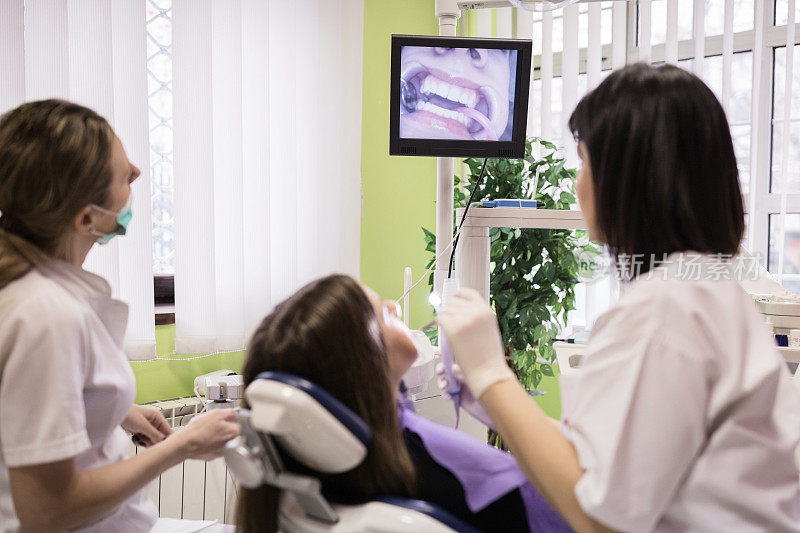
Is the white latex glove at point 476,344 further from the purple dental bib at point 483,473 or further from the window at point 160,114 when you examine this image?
the window at point 160,114

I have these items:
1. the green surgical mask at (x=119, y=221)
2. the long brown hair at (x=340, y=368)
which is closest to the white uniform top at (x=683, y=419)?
the long brown hair at (x=340, y=368)

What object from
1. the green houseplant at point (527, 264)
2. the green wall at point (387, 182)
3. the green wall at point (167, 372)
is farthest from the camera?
the green wall at point (387, 182)

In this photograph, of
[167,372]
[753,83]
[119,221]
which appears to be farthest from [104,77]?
[753,83]

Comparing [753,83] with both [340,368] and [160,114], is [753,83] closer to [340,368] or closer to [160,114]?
[160,114]

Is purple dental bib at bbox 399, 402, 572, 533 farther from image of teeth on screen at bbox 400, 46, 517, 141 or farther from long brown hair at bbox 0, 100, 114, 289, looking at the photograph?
image of teeth on screen at bbox 400, 46, 517, 141

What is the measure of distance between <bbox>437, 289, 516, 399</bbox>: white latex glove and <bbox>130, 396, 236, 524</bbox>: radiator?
1.34 metres

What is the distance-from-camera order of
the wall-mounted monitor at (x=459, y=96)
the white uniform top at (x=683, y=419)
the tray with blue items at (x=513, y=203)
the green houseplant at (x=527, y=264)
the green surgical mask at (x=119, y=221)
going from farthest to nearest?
the green houseplant at (x=527, y=264) < the tray with blue items at (x=513, y=203) < the wall-mounted monitor at (x=459, y=96) < the green surgical mask at (x=119, y=221) < the white uniform top at (x=683, y=419)

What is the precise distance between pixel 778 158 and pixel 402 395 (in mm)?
2505

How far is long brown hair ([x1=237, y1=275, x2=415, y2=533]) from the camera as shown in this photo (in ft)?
2.89

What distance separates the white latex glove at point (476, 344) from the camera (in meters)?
0.92

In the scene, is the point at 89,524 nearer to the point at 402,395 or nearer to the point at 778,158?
the point at 402,395

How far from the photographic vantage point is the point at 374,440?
2.94 ft

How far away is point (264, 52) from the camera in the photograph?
7.98ft

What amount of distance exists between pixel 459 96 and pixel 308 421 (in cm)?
133
